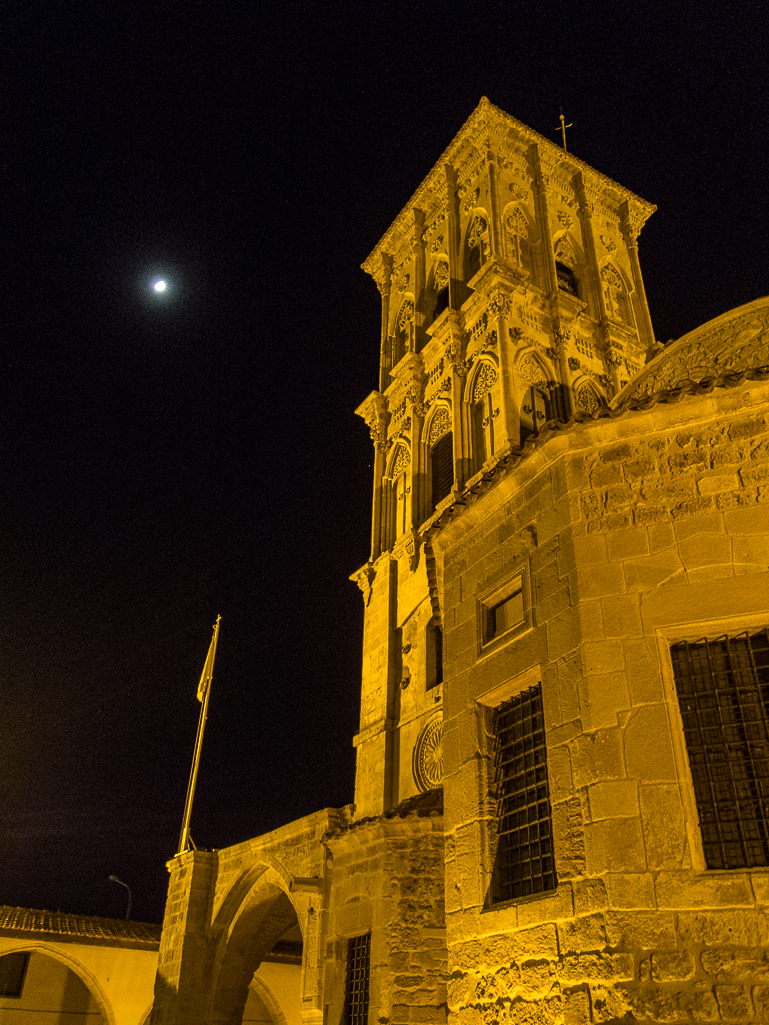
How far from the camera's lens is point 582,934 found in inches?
209

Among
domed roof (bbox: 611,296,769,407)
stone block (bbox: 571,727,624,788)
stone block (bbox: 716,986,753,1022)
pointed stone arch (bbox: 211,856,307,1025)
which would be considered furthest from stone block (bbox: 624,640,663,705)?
pointed stone arch (bbox: 211,856,307,1025)

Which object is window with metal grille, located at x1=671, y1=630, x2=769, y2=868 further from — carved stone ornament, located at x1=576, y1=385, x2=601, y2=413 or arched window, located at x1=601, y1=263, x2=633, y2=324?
arched window, located at x1=601, y1=263, x2=633, y2=324

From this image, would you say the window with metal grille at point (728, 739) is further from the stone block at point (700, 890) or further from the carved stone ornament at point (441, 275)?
the carved stone ornament at point (441, 275)

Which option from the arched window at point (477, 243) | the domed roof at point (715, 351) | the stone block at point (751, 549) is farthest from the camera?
the arched window at point (477, 243)

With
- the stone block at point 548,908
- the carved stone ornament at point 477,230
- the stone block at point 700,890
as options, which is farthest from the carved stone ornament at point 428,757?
the carved stone ornament at point 477,230

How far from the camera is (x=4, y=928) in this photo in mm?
21750

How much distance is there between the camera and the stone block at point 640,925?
16.4 feet

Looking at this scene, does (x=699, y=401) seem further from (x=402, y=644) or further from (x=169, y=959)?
(x=169, y=959)

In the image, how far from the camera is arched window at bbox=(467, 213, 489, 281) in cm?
2355

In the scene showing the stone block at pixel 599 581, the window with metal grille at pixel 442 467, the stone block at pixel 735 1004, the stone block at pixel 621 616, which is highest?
the window with metal grille at pixel 442 467

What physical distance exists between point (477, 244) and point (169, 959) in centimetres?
2098

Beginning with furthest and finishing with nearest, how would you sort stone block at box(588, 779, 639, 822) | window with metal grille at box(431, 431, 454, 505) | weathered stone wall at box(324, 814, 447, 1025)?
window with metal grille at box(431, 431, 454, 505), weathered stone wall at box(324, 814, 447, 1025), stone block at box(588, 779, 639, 822)

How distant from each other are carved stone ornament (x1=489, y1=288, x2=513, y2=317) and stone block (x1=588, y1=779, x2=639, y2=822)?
16.4 meters

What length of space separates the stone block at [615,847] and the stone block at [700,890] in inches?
7.0
